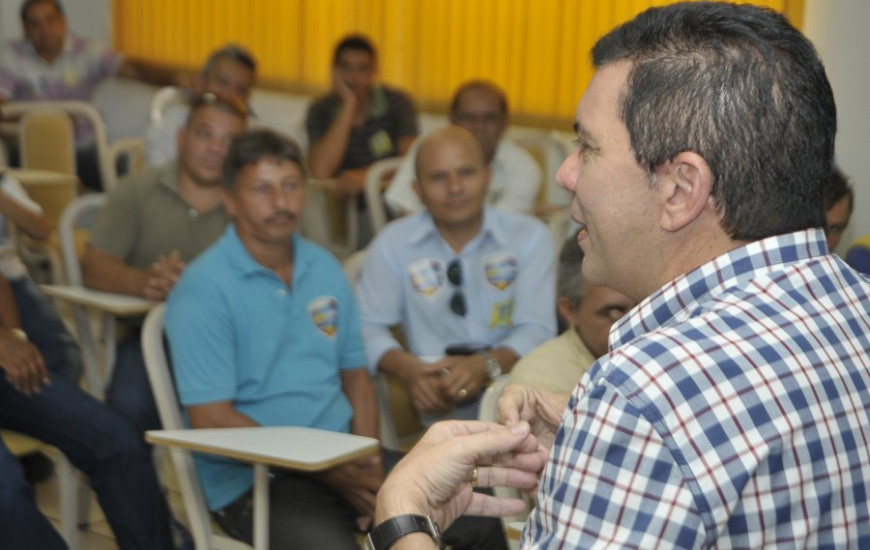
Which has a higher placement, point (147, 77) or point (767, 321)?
point (767, 321)

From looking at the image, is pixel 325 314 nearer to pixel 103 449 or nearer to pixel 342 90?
pixel 103 449

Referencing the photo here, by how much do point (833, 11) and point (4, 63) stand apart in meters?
4.90

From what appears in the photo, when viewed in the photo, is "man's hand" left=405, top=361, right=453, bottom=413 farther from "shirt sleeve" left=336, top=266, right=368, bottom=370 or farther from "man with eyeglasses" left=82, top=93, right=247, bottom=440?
"man with eyeglasses" left=82, top=93, right=247, bottom=440

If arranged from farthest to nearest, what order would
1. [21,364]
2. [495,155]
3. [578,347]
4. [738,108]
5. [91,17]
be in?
[91,17], [495,155], [21,364], [578,347], [738,108]

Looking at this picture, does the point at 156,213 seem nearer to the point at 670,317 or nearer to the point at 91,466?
the point at 91,466

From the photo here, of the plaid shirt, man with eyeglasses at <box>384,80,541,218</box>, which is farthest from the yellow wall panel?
the plaid shirt

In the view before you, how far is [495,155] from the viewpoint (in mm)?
5145

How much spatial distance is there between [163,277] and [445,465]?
7.49ft

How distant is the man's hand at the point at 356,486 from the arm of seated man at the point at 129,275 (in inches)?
38.3

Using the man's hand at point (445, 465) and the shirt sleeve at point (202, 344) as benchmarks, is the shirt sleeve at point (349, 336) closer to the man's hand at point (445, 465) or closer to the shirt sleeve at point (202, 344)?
the shirt sleeve at point (202, 344)

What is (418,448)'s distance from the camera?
4.09 ft

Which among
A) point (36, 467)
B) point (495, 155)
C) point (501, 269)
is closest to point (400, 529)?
point (501, 269)

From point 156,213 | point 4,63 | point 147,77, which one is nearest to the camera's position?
point 156,213

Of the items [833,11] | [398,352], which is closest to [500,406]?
[398,352]
